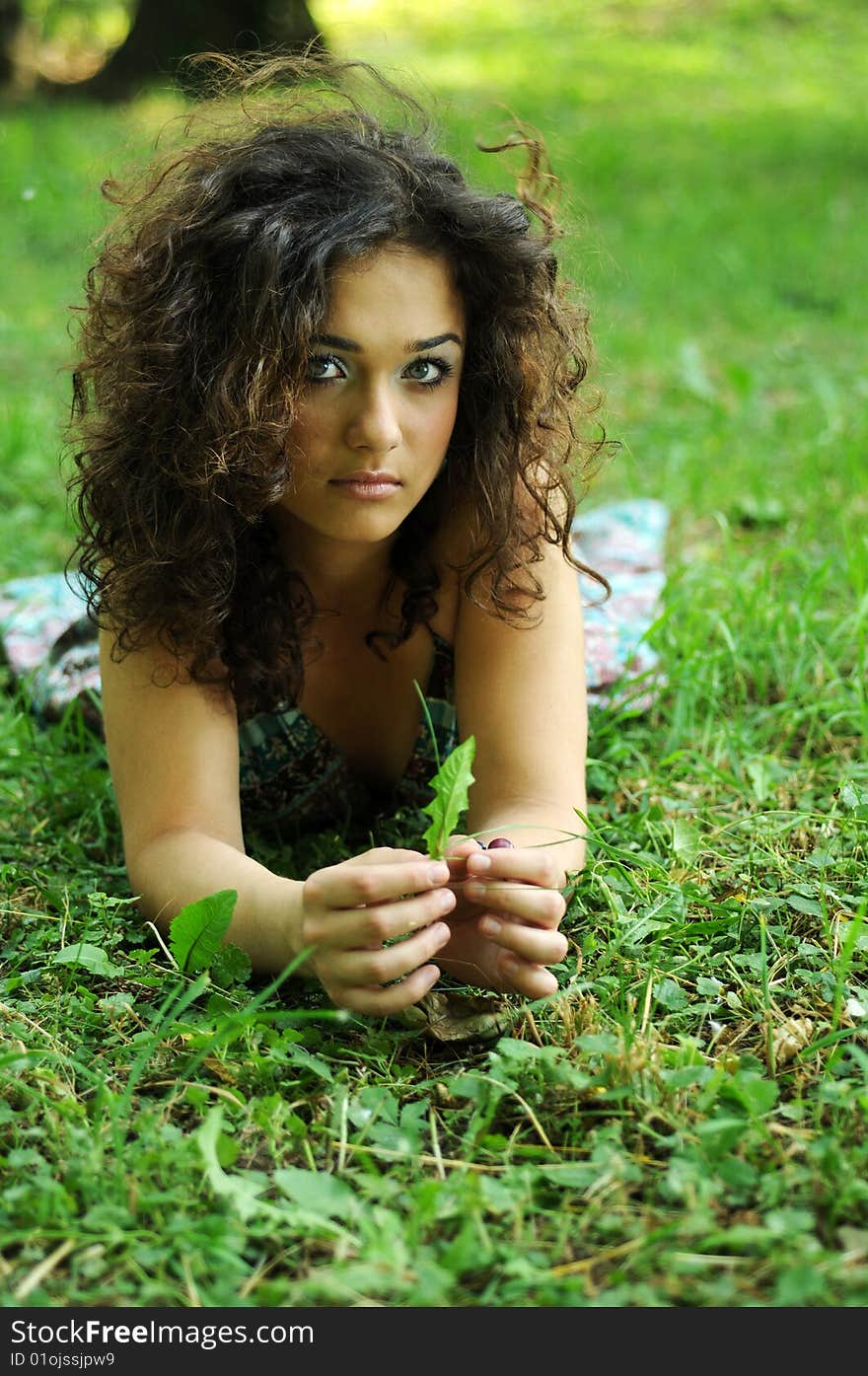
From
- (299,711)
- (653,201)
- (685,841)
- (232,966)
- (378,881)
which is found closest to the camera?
(378,881)

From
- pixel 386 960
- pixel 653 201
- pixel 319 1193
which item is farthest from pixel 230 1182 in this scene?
pixel 653 201

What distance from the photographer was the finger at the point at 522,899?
1.78 m

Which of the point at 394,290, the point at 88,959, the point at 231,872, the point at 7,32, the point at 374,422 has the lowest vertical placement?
the point at 88,959

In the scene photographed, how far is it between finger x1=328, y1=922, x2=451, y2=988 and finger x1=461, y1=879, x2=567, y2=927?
0.06 meters

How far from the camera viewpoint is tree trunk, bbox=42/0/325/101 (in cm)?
882

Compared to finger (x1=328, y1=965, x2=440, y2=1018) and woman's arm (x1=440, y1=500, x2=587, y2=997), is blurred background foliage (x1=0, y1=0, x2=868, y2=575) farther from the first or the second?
finger (x1=328, y1=965, x2=440, y2=1018)

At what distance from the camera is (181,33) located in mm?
9359

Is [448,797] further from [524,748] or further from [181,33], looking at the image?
[181,33]

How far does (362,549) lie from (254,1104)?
0.96 m

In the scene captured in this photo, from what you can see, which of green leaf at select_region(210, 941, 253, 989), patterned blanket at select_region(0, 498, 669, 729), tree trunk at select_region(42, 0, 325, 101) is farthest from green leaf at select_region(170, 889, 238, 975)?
tree trunk at select_region(42, 0, 325, 101)

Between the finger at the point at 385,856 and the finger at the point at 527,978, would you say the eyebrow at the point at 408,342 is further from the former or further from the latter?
the finger at the point at 527,978

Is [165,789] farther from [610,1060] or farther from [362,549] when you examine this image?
[610,1060]

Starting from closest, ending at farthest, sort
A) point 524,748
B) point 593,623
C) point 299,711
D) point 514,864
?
point 514,864 → point 524,748 → point 299,711 → point 593,623

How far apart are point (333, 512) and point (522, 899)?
2.05 feet
